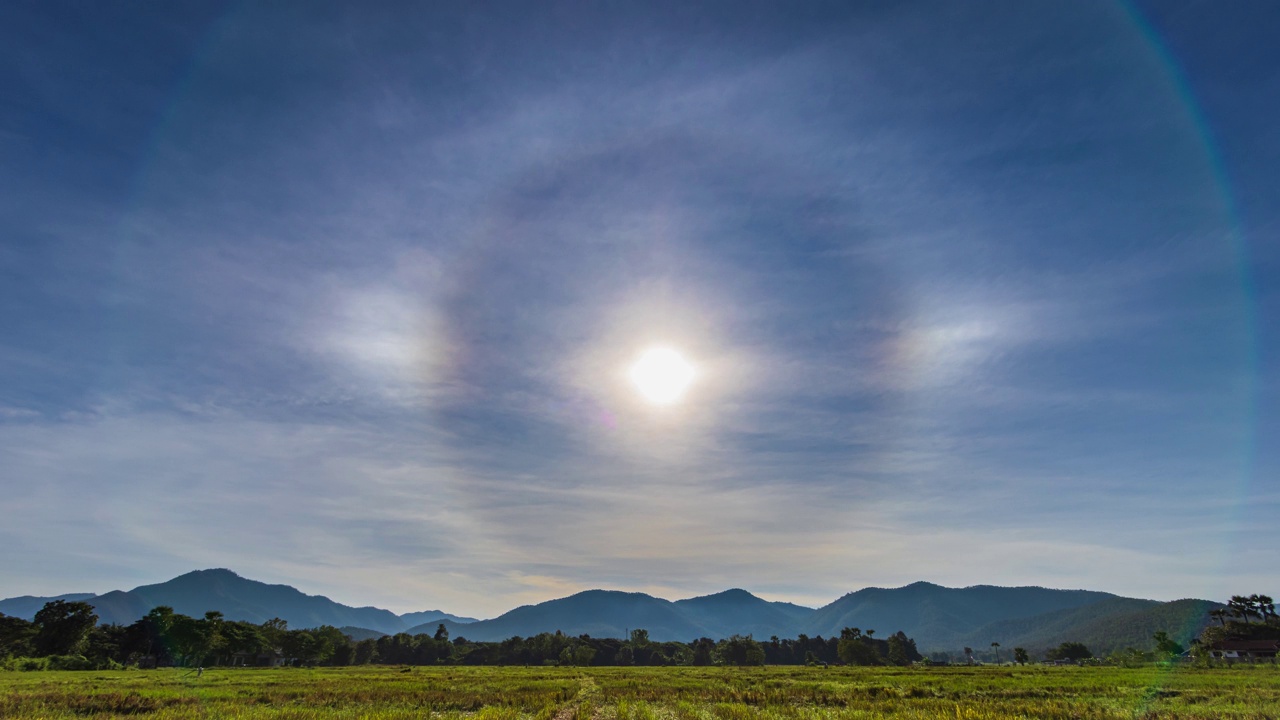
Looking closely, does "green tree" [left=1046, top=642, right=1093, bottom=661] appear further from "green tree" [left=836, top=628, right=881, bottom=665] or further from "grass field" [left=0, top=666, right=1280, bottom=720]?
"grass field" [left=0, top=666, right=1280, bottom=720]

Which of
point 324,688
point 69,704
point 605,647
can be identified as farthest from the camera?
point 605,647

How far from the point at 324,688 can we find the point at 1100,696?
61563 millimetres

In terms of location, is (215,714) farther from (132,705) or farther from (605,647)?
(605,647)

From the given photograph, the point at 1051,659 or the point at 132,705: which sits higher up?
the point at 132,705

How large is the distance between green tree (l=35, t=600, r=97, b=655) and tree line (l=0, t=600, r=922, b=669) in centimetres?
14

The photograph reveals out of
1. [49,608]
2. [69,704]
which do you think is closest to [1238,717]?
[69,704]

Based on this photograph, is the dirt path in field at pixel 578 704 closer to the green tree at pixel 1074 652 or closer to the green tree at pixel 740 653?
the green tree at pixel 740 653

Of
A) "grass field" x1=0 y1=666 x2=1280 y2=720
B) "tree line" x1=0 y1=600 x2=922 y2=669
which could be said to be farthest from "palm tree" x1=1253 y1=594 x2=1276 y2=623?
"grass field" x1=0 y1=666 x2=1280 y2=720

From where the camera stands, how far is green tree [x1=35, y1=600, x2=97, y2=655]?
98.5m

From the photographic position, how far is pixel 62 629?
328ft

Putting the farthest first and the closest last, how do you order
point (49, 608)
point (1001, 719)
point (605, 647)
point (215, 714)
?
point (605, 647) < point (49, 608) < point (215, 714) < point (1001, 719)

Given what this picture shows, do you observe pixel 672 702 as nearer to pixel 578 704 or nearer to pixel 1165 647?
pixel 578 704

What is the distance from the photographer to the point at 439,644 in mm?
157500

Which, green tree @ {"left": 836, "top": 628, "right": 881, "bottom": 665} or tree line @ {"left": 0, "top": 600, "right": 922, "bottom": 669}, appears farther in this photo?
green tree @ {"left": 836, "top": 628, "right": 881, "bottom": 665}
